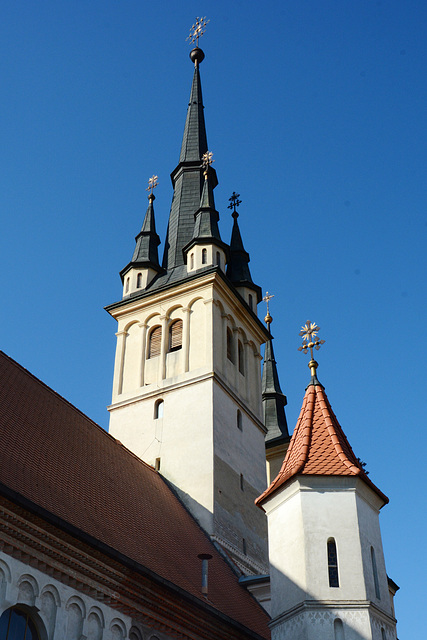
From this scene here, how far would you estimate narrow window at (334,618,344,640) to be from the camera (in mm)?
13822

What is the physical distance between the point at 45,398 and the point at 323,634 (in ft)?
27.2

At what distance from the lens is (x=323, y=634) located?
1386 cm

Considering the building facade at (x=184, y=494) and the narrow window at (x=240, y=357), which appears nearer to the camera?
the building facade at (x=184, y=494)

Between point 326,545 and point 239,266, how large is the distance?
16367 millimetres

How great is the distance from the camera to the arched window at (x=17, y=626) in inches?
455

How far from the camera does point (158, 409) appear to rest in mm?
24969

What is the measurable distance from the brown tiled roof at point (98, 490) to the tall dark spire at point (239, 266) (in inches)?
383

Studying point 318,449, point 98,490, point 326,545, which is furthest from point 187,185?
point 326,545

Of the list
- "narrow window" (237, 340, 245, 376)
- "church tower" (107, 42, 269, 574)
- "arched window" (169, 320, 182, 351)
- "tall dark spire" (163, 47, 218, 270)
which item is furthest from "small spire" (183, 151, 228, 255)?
"narrow window" (237, 340, 245, 376)

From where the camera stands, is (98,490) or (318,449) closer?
(318,449)

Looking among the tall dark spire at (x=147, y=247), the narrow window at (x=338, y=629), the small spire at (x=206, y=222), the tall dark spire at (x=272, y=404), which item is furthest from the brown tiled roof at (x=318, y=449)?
the tall dark spire at (x=272, y=404)

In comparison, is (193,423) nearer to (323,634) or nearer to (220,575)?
(220,575)

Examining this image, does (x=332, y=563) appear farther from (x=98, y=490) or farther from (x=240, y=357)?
(x=240, y=357)

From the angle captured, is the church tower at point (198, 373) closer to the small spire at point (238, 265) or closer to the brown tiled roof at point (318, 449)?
the small spire at point (238, 265)
